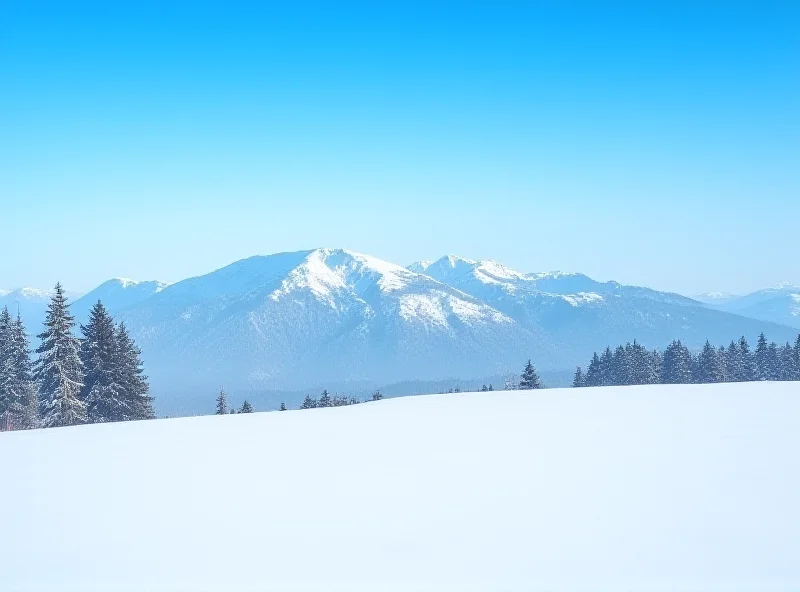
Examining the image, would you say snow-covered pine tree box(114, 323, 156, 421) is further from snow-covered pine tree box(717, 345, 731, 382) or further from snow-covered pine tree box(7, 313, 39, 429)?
snow-covered pine tree box(717, 345, 731, 382)

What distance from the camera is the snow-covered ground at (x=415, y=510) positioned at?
450cm

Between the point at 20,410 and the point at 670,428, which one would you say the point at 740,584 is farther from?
the point at 20,410

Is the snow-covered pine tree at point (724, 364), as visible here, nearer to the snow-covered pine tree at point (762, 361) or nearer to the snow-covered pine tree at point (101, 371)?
the snow-covered pine tree at point (762, 361)

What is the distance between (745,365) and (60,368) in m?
69.5

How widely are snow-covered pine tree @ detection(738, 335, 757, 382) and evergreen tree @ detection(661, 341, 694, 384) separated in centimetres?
549

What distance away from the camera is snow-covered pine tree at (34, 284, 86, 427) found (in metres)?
29.2

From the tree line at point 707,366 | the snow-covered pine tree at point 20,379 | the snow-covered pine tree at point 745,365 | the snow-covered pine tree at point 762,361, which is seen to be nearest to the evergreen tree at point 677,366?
the tree line at point 707,366

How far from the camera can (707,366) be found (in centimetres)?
5881

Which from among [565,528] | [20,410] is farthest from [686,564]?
[20,410]

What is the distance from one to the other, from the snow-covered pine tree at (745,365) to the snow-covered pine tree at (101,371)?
6400 cm

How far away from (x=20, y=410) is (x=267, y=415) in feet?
108

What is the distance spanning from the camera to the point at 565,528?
520cm

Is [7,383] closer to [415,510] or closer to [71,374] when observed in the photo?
[71,374]

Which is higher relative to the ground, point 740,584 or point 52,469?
point 52,469
